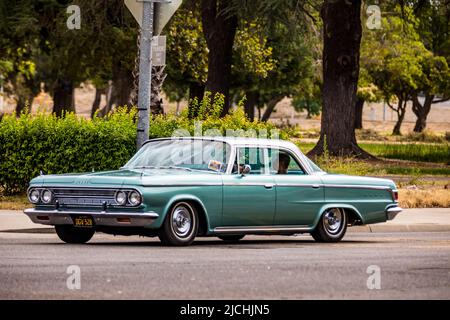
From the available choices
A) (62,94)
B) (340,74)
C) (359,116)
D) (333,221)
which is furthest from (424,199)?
(359,116)

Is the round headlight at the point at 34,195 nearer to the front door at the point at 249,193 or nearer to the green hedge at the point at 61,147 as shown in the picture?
the front door at the point at 249,193

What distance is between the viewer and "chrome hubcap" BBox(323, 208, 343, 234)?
17.5 metres

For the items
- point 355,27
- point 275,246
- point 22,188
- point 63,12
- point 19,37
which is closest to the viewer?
point 275,246

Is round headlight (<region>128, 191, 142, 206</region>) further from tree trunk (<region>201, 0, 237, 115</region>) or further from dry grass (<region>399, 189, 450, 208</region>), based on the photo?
tree trunk (<region>201, 0, 237, 115</region>)

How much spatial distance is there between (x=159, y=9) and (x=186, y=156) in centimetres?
341

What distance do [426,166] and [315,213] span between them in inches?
802

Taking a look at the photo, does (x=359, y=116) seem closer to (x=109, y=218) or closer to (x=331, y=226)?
(x=331, y=226)

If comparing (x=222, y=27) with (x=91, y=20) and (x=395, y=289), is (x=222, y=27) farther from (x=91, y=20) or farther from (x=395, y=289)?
(x=395, y=289)

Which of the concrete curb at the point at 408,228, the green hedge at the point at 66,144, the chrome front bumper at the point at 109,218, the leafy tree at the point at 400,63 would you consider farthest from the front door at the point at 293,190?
the leafy tree at the point at 400,63

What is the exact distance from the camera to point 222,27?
40469 millimetres

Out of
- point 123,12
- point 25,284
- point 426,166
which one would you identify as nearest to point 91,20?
point 123,12

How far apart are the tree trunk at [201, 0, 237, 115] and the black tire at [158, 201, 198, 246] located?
2493cm

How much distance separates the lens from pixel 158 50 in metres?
19.6

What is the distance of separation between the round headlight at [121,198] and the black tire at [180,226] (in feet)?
1.86
